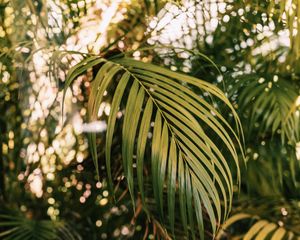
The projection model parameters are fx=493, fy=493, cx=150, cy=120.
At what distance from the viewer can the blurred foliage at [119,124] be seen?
1036 mm

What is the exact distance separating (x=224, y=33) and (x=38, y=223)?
63 centimetres

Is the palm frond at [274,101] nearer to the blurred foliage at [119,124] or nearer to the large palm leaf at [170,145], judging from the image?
the blurred foliage at [119,124]

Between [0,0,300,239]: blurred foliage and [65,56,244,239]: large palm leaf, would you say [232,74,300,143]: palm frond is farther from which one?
[65,56,244,239]: large palm leaf

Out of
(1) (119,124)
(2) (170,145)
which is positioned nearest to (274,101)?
(1) (119,124)

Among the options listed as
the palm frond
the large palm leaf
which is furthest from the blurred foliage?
the large palm leaf

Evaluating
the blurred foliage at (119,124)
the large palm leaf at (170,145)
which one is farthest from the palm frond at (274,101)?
the large palm leaf at (170,145)

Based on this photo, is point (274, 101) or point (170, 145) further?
point (274, 101)

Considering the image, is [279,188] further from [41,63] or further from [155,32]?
[41,63]

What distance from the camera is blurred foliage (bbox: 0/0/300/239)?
104cm

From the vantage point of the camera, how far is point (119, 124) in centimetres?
102

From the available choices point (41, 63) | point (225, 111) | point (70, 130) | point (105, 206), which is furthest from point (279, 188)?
point (41, 63)

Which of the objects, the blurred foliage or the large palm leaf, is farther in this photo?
the blurred foliage

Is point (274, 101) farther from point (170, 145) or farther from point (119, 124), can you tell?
point (170, 145)

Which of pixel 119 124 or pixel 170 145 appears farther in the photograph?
pixel 119 124
